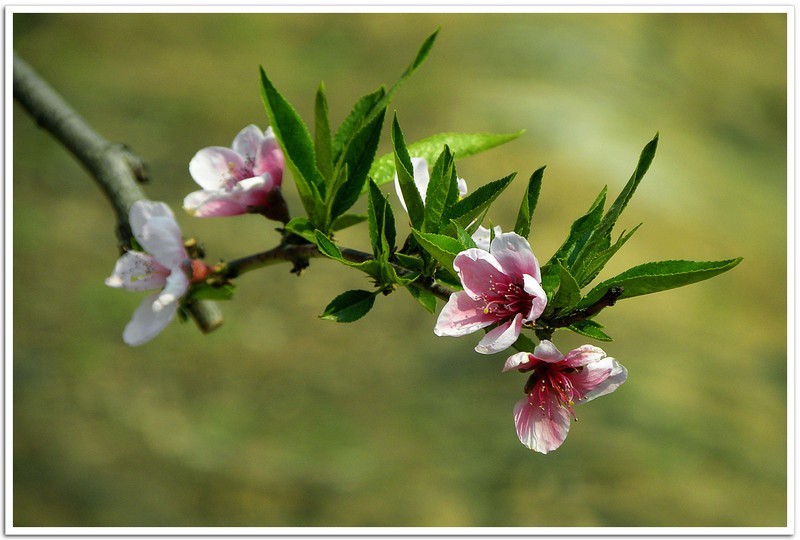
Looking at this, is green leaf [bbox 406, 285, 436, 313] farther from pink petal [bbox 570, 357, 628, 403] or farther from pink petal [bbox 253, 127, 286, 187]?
pink petal [bbox 253, 127, 286, 187]

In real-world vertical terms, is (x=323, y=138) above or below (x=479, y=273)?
above

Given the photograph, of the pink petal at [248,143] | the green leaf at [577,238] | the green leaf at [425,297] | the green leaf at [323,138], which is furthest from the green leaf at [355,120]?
the green leaf at [577,238]

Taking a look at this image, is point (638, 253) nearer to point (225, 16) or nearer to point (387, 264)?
point (225, 16)

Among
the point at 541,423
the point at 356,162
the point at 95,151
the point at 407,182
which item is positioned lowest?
the point at 541,423

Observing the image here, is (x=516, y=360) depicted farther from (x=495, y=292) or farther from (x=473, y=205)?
(x=473, y=205)

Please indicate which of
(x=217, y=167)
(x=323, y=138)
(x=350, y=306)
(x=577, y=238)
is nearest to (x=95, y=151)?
(x=217, y=167)

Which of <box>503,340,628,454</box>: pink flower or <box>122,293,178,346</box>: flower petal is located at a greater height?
<box>122,293,178,346</box>: flower petal

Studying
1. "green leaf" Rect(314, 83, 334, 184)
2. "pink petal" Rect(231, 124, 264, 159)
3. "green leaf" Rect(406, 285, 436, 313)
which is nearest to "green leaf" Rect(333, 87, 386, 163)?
"green leaf" Rect(314, 83, 334, 184)
